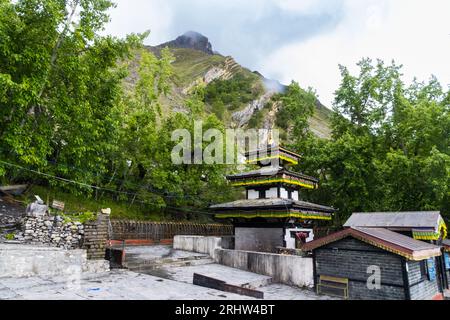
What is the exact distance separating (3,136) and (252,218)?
16785 millimetres

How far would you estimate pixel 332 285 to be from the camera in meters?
13.7

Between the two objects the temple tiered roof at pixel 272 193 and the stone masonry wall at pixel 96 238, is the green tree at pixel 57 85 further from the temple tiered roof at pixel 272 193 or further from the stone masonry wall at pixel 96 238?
the temple tiered roof at pixel 272 193

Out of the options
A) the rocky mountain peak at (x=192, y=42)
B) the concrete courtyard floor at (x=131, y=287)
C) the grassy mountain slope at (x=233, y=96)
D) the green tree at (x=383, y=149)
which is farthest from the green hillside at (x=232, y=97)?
the rocky mountain peak at (x=192, y=42)

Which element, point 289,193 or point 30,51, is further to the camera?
point 289,193

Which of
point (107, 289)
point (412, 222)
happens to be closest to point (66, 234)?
point (107, 289)

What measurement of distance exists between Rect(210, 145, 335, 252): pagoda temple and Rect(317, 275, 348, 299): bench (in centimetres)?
518

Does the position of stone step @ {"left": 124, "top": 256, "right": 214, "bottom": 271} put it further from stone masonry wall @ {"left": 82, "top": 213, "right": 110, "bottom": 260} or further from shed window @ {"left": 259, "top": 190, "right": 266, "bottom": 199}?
shed window @ {"left": 259, "top": 190, "right": 266, "bottom": 199}

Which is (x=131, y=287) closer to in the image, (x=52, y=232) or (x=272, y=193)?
(x=52, y=232)

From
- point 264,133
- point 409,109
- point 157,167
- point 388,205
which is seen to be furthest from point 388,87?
point 264,133

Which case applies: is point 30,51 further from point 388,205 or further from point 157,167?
point 388,205

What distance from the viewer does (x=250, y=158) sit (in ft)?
84.8

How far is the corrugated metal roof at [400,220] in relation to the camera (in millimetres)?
15224

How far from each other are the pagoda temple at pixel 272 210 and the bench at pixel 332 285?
17.0 ft

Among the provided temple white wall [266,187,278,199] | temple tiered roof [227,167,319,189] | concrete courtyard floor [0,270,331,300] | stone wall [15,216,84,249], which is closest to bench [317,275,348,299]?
concrete courtyard floor [0,270,331,300]
